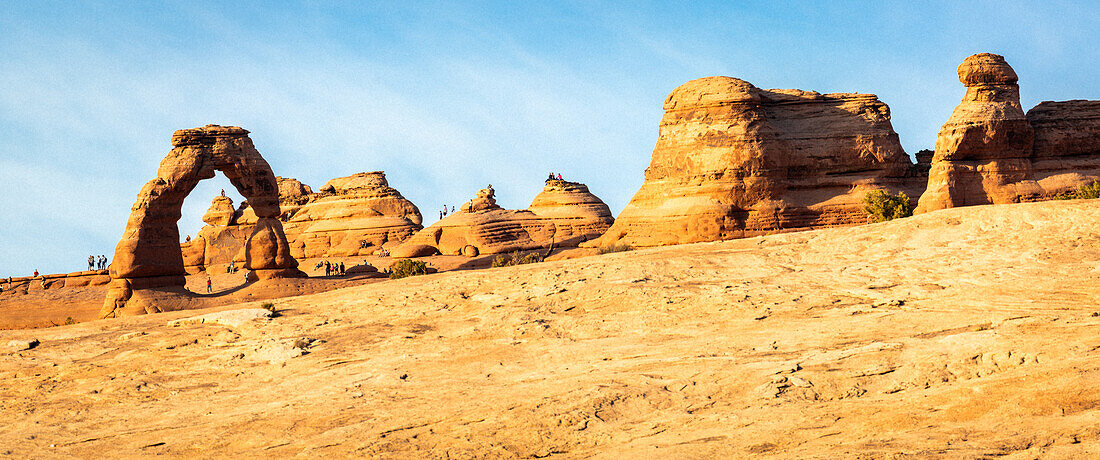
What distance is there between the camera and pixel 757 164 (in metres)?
30.8

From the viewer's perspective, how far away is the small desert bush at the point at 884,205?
29203 millimetres

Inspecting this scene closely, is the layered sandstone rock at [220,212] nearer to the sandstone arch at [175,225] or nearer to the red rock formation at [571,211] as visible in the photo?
the red rock formation at [571,211]

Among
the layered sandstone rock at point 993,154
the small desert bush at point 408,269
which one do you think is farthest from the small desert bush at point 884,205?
the small desert bush at point 408,269

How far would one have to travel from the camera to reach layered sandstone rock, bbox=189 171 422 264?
43144mm

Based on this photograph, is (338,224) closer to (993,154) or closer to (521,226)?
(521,226)

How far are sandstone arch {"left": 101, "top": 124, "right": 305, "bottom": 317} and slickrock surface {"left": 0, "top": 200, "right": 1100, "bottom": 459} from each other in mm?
10203

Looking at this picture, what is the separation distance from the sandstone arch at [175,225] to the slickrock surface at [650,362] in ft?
33.5

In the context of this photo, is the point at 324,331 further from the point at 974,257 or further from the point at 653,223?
the point at 653,223

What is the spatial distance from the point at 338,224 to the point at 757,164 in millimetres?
24606

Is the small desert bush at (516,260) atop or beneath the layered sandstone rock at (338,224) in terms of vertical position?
beneath

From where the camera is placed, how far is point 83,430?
9.87 metres

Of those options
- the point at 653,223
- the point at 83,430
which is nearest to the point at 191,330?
the point at 83,430

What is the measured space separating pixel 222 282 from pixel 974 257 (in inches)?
1084

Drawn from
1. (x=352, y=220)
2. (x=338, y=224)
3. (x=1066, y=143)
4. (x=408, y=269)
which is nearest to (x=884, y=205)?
(x=1066, y=143)
